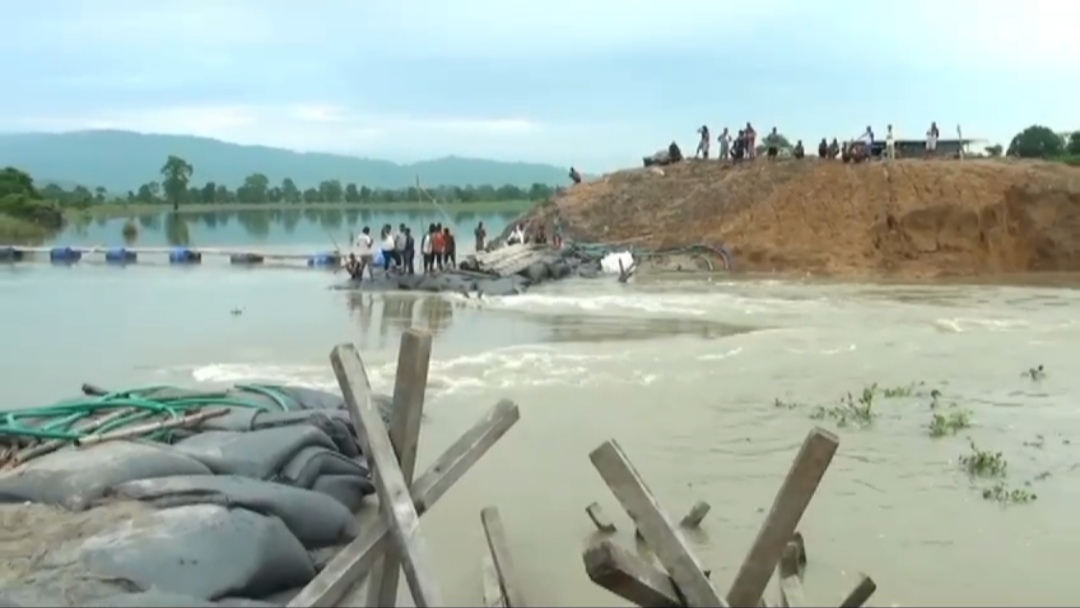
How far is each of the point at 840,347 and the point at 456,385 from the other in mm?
5887

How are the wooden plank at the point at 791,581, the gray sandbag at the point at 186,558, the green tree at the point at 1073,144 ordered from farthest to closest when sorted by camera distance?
the green tree at the point at 1073,144, the gray sandbag at the point at 186,558, the wooden plank at the point at 791,581

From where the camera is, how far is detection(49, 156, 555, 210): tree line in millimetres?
92812

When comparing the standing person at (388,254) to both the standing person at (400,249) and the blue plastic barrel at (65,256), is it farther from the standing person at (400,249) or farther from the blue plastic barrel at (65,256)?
the blue plastic barrel at (65,256)

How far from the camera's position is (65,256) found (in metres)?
32.5

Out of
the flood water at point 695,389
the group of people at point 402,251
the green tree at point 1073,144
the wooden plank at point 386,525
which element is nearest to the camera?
the wooden plank at point 386,525

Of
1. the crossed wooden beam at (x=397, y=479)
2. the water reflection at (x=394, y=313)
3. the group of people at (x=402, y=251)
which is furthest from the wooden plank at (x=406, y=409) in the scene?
the group of people at (x=402, y=251)

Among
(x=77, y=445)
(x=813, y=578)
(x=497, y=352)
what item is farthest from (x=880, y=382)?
(x=77, y=445)

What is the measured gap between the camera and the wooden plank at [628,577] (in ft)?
12.3

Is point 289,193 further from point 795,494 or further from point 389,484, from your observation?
point 795,494

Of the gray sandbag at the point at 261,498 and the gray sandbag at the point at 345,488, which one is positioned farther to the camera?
the gray sandbag at the point at 345,488

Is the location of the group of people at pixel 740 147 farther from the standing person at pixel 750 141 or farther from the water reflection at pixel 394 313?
the water reflection at pixel 394 313

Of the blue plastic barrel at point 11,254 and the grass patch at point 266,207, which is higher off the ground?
the grass patch at point 266,207

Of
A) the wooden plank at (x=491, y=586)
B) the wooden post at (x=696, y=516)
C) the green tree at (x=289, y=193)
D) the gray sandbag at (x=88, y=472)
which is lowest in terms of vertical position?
the wooden post at (x=696, y=516)

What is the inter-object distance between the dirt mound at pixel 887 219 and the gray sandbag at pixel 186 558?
26243 millimetres
